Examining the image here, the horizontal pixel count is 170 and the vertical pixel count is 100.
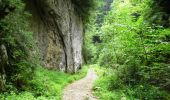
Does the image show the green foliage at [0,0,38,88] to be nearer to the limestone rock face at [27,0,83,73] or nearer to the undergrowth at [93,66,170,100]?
the undergrowth at [93,66,170,100]

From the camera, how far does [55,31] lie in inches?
845

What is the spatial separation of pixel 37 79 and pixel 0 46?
9.97 ft

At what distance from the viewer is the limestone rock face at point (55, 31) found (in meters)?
19.6

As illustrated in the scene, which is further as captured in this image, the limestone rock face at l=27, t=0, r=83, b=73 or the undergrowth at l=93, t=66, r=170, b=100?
the limestone rock face at l=27, t=0, r=83, b=73

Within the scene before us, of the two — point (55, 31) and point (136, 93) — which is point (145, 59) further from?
point (55, 31)

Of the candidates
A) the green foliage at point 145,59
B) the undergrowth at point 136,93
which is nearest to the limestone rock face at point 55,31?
the green foliage at point 145,59

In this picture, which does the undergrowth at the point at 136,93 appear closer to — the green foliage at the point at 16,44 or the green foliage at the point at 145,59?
the green foliage at the point at 145,59

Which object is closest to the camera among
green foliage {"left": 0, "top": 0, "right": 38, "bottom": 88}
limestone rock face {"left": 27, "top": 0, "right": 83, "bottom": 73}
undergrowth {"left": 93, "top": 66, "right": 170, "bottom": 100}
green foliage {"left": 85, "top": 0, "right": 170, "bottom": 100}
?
green foliage {"left": 0, "top": 0, "right": 38, "bottom": 88}

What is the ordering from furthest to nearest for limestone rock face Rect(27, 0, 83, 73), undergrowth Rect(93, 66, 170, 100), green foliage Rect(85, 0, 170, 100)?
limestone rock face Rect(27, 0, 83, 73) < undergrowth Rect(93, 66, 170, 100) < green foliage Rect(85, 0, 170, 100)

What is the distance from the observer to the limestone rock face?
1958 centimetres

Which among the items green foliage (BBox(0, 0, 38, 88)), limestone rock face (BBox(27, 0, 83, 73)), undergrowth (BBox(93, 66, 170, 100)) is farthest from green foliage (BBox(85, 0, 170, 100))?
limestone rock face (BBox(27, 0, 83, 73))

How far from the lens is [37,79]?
13039 mm

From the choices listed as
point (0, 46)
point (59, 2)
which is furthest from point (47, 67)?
point (0, 46)

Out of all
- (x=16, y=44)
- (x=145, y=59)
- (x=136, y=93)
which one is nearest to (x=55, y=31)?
(x=16, y=44)
